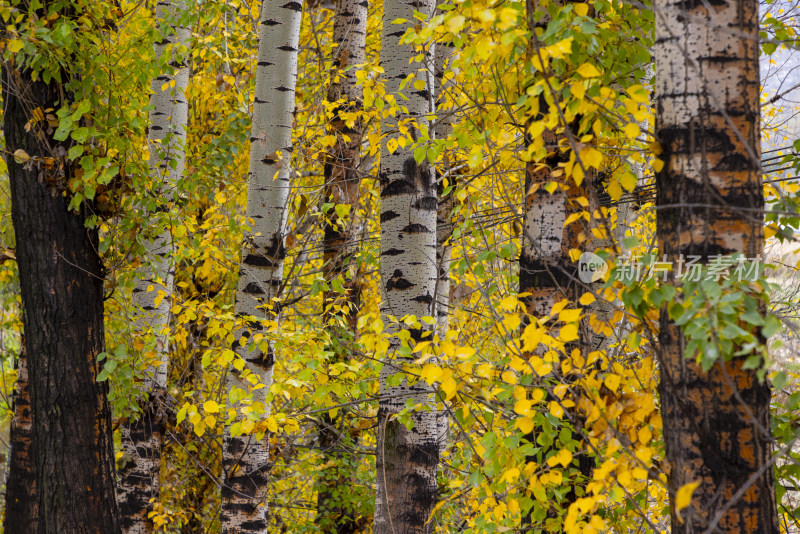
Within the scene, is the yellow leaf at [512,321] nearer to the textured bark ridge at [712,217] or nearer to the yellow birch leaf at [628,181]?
the textured bark ridge at [712,217]

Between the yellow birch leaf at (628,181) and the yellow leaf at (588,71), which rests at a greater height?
the yellow leaf at (588,71)

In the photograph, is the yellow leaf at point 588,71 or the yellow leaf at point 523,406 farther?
the yellow leaf at point 523,406

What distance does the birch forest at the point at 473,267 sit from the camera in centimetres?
163

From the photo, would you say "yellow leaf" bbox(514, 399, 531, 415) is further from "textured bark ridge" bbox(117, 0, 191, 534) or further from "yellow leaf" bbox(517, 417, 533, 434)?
"textured bark ridge" bbox(117, 0, 191, 534)

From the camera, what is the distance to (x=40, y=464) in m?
3.53

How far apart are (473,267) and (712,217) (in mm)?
1086

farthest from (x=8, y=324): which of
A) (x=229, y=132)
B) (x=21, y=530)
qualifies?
(x=229, y=132)

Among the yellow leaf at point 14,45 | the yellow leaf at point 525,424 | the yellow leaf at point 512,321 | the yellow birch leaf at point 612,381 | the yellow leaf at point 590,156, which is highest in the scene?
the yellow leaf at point 14,45

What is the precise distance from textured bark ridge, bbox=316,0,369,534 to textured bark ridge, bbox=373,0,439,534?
1.69 meters

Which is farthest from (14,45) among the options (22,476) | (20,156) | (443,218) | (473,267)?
(22,476)

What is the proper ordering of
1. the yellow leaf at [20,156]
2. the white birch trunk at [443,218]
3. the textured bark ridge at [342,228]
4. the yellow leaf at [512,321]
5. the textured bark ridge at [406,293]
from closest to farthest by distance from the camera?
the yellow leaf at [512,321], the textured bark ridge at [406,293], the yellow leaf at [20,156], the white birch trunk at [443,218], the textured bark ridge at [342,228]

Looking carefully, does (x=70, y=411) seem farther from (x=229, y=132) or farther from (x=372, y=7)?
(x=372, y=7)

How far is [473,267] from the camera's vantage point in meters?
2.57

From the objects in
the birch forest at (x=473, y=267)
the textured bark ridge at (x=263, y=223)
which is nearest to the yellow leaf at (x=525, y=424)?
the birch forest at (x=473, y=267)
